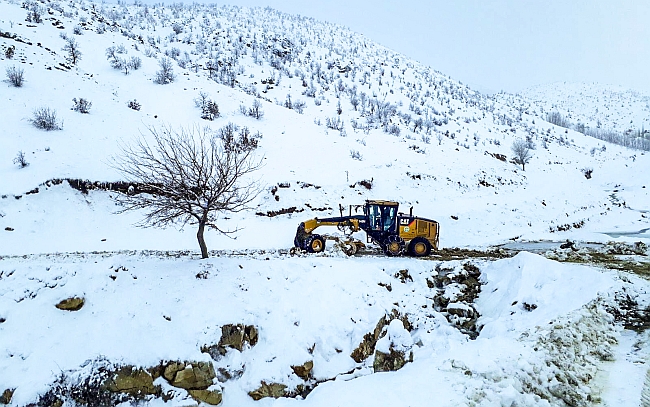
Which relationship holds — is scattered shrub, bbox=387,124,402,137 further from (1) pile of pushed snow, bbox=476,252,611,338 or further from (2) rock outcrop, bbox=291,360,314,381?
(2) rock outcrop, bbox=291,360,314,381

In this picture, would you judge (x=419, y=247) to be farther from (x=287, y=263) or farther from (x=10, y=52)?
(x=10, y=52)

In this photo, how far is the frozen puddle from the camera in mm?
6781

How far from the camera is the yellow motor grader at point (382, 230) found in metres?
15.4

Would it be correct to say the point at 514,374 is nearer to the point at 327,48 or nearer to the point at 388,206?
the point at 388,206

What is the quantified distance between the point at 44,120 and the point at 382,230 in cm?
2128

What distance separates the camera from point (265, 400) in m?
8.41

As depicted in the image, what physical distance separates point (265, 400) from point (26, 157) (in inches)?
766

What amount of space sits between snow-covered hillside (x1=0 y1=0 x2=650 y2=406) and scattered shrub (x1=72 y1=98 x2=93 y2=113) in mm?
317


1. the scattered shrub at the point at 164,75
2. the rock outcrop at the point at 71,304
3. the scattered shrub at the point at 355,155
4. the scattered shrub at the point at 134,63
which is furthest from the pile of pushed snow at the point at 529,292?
the scattered shrub at the point at 134,63

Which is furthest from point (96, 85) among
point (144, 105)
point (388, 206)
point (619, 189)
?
point (619, 189)

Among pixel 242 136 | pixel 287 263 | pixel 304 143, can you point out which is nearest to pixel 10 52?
pixel 242 136

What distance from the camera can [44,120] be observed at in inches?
837

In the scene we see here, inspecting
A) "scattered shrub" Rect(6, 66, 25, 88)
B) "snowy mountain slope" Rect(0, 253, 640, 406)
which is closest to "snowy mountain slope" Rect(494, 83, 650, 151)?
"snowy mountain slope" Rect(0, 253, 640, 406)

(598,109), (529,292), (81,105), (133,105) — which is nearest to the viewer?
(529,292)
